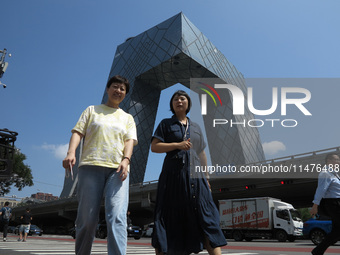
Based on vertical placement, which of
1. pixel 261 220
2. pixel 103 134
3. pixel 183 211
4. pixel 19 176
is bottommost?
pixel 261 220

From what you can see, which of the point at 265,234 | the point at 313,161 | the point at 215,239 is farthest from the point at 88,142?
the point at 313,161

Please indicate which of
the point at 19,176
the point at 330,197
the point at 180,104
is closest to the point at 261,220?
the point at 330,197

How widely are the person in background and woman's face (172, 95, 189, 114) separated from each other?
2605mm

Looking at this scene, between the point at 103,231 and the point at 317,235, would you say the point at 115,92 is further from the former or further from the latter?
the point at 103,231

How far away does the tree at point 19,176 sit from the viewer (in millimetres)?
46344

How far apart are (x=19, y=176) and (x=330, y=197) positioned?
1932 inches

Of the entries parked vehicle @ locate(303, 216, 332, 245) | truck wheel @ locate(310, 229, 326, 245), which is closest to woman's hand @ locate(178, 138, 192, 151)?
parked vehicle @ locate(303, 216, 332, 245)

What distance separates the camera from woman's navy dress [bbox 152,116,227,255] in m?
3.30

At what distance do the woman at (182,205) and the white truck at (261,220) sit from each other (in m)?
18.7

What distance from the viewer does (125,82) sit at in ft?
13.1

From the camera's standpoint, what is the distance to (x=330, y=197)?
5.09 m

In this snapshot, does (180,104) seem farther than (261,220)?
No

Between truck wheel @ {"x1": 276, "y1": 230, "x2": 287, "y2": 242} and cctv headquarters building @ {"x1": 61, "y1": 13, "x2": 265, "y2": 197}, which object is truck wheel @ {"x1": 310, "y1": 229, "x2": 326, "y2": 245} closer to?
truck wheel @ {"x1": 276, "y1": 230, "x2": 287, "y2": 242}

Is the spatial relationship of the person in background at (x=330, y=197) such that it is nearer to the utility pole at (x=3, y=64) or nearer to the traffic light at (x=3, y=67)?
the utility pole at (x=3, y=64)
